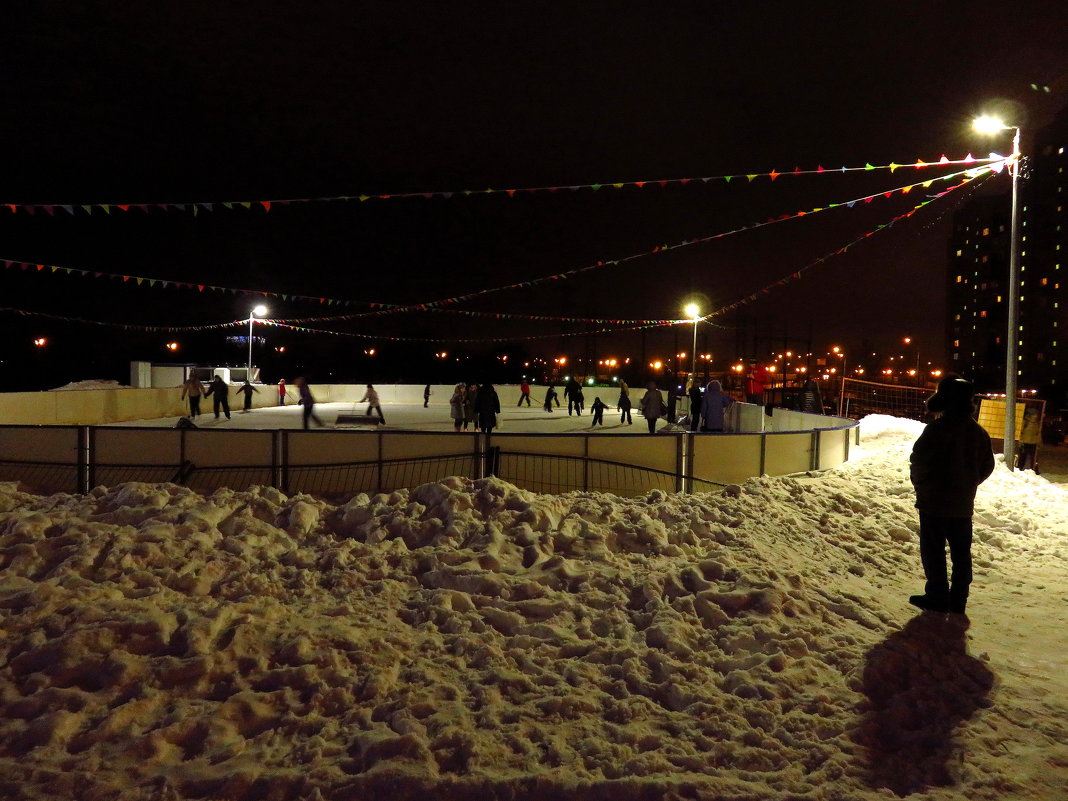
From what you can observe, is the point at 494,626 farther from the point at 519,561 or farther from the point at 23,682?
the point at 23,682

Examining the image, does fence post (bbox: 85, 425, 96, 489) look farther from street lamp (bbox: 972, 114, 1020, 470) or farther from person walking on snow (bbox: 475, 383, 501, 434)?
street lamp (bbox: 972, 114, 1020, 470)

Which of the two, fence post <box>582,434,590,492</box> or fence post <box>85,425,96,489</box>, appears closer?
fence post <box>85,425,96,489</box>

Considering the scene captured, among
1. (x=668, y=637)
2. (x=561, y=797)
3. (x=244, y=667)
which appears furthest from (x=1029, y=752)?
(x=244, y=667)

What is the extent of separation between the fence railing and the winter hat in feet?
14.7

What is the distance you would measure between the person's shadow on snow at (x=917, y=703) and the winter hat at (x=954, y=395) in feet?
5.47

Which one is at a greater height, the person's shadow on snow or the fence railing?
the fence railing

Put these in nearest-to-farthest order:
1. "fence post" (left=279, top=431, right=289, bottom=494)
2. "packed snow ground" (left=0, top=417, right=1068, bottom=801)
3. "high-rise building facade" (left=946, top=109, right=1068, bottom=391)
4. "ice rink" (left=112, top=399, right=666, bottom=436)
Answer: "packed snow ground" (left=0, top=417, right=1068, bottom=801), "fence post" (left=279, top=431, right=289, bottom=494), "ice rink" (left=112, top=399, right=666, bottom=436), "high-rise building facade" (left=946, top=109, right=1068, bottom=391)

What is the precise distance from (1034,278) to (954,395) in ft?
398

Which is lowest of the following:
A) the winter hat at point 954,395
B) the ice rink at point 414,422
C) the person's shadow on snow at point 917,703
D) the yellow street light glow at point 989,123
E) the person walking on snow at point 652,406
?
the person's shadow on snow at point 917,703

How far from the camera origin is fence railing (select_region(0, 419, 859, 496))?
9516 millimetres

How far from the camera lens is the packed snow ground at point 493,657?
130 inches

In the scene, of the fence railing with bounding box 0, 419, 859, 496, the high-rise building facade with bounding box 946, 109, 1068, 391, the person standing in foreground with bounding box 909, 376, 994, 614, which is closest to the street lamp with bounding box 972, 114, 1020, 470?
the fence railing with bounding box 0, 419, 859, 496

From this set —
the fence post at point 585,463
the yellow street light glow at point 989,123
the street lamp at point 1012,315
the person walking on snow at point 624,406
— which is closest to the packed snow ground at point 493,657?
the fence post at point 585,463

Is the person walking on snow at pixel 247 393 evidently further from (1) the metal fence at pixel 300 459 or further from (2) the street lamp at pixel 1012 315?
(2) the street lamp at pixel 1012 315
